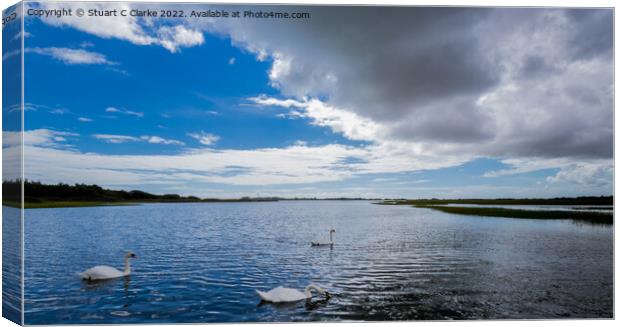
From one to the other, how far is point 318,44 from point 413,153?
Result: 520cm

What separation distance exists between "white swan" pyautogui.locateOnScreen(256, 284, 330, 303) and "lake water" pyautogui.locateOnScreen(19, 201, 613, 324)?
283 mm

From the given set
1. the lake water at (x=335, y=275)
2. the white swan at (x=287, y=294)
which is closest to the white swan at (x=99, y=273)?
the lake water at (x=335, y=275)

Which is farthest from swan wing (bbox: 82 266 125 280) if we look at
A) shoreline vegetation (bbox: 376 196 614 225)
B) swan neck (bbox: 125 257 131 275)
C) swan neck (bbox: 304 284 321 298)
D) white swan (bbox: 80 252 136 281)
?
shoreline vegetation (bbox: 376 196 614 225)

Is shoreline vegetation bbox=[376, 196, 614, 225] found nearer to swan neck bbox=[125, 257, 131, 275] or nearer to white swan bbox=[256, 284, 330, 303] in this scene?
white swan bbox=[256, 284, 330, 303]

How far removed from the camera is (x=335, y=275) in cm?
1816

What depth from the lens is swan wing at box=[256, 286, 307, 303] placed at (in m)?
14.7

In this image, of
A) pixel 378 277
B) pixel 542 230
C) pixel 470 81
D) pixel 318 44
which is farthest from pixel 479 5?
pixel 542 230

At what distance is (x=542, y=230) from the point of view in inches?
1128

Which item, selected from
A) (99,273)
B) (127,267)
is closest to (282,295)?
(127,267)

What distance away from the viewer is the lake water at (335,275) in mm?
14195

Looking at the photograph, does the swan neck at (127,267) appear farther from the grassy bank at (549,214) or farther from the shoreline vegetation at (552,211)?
the grassy bank at (549,214)

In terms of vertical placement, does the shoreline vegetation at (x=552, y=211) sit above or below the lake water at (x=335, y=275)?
above

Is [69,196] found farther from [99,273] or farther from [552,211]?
[552,211]

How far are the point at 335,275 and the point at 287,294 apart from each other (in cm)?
353
